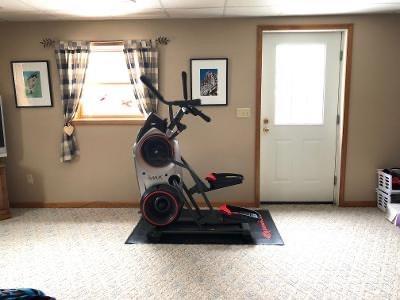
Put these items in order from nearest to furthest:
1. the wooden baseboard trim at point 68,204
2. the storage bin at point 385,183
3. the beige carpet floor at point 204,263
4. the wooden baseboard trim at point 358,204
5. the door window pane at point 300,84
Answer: the beige carpet floor at point 204,263
the storage bin at point 385,183
the door window pane at point 300,84
the wooden baseboard trim at point 358,204
the wooden baseboard trim at point 68,204

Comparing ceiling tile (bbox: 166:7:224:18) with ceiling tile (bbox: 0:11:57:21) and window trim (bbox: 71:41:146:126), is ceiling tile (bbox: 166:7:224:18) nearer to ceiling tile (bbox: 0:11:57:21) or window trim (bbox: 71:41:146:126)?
window trim (bbox: 71:41:146:126)

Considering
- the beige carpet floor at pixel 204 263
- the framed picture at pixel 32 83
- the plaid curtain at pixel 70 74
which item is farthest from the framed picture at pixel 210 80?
the framed picture at pixel 32 83

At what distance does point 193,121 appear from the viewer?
381 cm

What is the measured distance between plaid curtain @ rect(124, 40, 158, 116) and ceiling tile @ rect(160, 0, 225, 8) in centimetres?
63

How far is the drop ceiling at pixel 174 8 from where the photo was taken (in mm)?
3004

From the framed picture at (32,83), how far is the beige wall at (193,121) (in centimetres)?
7

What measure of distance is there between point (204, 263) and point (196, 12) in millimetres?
2514

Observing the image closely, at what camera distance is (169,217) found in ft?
10.2

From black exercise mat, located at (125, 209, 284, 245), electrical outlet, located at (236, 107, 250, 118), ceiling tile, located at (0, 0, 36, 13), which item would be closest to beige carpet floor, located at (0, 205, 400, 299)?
black exercise mat, located at (125, 209, 284, 245)

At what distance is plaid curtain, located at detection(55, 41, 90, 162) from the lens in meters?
3.67

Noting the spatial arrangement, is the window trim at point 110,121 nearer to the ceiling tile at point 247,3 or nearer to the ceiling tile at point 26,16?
the ceiling tile at point 26,16

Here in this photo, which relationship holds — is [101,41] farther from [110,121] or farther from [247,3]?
[247,3]

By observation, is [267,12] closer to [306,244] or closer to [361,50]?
[361,50]

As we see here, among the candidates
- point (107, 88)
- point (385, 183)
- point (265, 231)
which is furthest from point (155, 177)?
point (385, 183)
